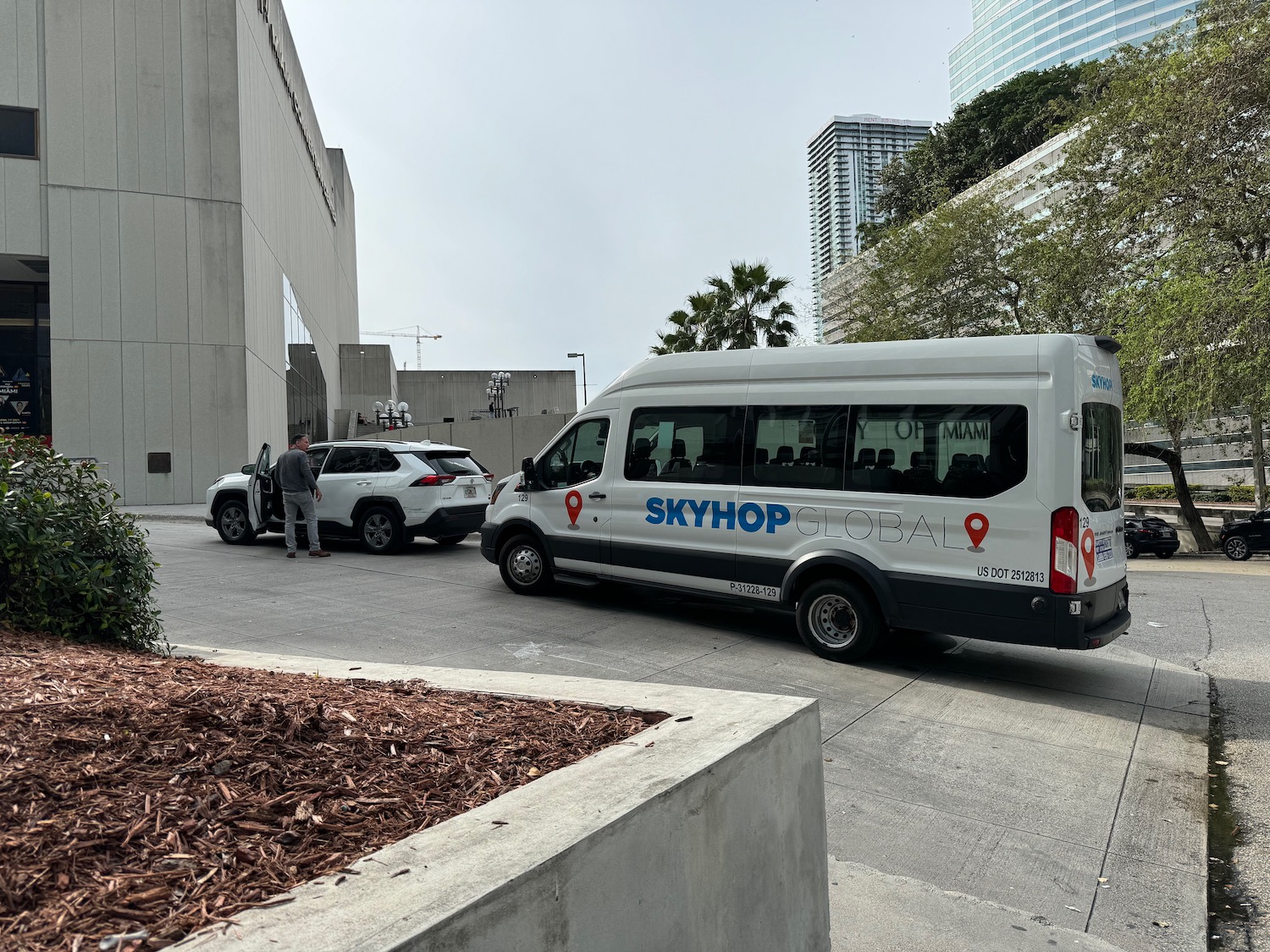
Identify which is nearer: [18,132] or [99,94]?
[18,132]

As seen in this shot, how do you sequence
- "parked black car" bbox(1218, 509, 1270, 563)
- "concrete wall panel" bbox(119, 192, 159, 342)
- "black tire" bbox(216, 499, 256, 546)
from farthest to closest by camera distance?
"concrete wall panel" bbox(119, 192, 159, 342) < "parked black car" bbox(1218, 509, 1270, 563) < "black tire" bbox(216, 499, 256, 546)

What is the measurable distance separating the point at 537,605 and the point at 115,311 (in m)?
20.9

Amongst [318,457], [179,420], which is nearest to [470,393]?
[179,420]

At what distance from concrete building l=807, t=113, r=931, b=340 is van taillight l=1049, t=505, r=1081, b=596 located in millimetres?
71800

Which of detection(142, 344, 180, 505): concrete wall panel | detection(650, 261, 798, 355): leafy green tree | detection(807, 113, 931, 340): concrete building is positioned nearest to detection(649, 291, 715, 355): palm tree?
detection(650, 261, 798, 355): leafy green tree

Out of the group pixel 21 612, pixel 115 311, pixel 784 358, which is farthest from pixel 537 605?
pixel 115 311

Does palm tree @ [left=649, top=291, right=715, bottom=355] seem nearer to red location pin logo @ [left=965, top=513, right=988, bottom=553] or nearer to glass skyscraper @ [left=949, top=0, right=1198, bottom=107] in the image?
red location pin logo @ [left=965, top=513, right=988, bottom=553]

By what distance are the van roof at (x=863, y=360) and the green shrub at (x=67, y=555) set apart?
16.5 ft

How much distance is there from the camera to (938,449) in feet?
23.6

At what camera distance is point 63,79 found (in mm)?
24484

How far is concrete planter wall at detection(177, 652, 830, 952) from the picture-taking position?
72.7 inches

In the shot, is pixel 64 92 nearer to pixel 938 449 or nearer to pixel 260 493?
pixel 260 493

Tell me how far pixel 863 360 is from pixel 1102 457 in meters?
1.94

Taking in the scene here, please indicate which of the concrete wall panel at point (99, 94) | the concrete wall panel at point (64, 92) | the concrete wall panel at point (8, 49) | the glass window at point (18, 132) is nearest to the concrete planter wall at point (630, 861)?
the concrete wall panel at point (99, 94)
